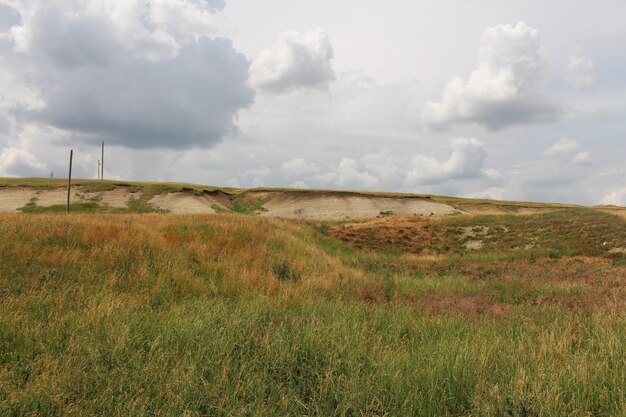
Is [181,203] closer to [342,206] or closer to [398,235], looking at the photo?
[342,206]

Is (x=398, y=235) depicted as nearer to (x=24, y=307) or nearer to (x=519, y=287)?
(x=519, y=287)

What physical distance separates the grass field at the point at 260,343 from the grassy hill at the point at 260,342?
3 cm

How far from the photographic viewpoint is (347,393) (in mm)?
4281

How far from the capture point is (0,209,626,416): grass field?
4266mm

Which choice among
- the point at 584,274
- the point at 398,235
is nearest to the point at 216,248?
the point at 584,274

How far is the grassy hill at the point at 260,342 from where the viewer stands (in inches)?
168

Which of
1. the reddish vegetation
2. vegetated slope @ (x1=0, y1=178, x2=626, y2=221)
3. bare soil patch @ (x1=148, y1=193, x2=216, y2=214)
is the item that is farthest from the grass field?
bare soil patch @ (x1=148, y1=193, x2=216, y2=214)

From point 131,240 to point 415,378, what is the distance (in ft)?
36.6

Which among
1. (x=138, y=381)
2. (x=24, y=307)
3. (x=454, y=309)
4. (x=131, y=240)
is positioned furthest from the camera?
(x=131, y=240)

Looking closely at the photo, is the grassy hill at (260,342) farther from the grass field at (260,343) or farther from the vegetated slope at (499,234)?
the vegetated slope at (499,234)

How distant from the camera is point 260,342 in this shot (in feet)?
19.0

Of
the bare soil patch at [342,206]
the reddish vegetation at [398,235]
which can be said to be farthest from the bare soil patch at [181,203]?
the reddish vegetation at [398,235]

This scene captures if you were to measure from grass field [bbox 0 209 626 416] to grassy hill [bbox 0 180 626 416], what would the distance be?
0.03m

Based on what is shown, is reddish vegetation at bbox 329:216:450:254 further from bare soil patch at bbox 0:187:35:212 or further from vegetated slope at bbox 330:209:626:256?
bare soil patch at bbox 0:187:35:212
